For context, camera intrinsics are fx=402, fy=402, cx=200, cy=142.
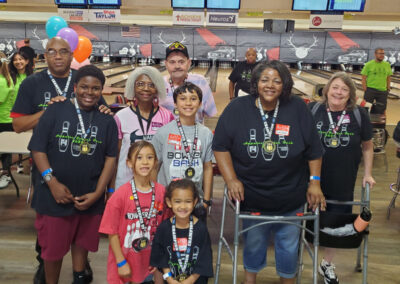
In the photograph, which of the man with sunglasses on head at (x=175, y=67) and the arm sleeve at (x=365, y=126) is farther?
the man with sunglasses on head at (x=175, y=67)

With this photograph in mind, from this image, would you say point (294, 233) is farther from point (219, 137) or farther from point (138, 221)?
point (138, 221)

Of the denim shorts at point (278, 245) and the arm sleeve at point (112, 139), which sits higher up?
the arm sleeve at point (112, 139)

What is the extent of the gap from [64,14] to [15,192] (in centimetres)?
546

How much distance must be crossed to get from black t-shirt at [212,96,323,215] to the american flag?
14300 millimetres

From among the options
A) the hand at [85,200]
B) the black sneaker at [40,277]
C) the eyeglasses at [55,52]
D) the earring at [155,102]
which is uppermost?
the eyeglasses at [55,52]

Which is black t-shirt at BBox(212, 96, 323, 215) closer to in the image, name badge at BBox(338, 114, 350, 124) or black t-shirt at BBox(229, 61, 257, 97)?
name badge at BBox(338, 114, 350, 124)

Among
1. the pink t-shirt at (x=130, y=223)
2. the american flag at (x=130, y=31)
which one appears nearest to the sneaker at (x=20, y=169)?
the pink t-shirt at (x=130, y=223)

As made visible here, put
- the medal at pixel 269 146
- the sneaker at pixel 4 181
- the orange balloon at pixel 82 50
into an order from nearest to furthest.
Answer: the medal at pixel 269 146 < the sneaker at pixel 4 181 < the orange balloon at pixel 82 50

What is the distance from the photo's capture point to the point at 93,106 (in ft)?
6.91

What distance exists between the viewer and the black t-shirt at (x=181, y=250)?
1.95 metres

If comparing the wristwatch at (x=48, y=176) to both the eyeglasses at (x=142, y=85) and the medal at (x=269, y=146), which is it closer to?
the eyeglasses at (x=142, y=85)

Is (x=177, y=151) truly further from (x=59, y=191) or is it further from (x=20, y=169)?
(x=20, y=169)

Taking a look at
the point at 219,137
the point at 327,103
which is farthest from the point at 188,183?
the point at 327,103

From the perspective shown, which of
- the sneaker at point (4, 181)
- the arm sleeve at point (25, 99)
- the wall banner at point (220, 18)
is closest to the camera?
the arm sleeve at point (25, 99)
